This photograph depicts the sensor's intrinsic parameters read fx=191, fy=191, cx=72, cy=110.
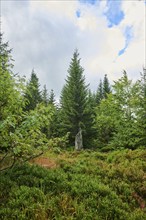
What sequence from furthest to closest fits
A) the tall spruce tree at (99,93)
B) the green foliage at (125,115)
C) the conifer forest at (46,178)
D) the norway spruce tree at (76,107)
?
the tall spruce tree at (99,93)
the norway spruce tree at (76,107)
the green foliage at (125,115)
the conifer forest at (46,178)

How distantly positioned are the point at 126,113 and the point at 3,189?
641 inches

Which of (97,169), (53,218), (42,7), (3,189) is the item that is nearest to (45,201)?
(53,218)

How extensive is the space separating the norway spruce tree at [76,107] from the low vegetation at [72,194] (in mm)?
15441

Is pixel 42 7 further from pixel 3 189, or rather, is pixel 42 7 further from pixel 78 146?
pixel 78 146

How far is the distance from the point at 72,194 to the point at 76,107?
19.0m

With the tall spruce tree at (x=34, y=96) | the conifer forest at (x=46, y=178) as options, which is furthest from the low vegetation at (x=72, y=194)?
the tall spruce tree at (x=34, y=96)

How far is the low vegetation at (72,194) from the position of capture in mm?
5637

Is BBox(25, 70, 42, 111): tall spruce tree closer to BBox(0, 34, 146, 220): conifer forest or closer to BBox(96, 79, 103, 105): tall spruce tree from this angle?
BBox(96, 79, 103, 105): tall spruce tree

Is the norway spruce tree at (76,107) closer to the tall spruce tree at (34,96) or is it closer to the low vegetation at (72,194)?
the tall spruce tree at (34,96)

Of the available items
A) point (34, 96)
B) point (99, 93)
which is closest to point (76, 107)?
point (34, 96)

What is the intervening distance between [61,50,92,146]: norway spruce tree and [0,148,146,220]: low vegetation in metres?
15.4

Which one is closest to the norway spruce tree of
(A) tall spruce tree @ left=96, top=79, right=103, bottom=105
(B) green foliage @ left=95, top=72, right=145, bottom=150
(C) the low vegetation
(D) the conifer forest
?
(B) green foliage @ left=95, top=72, right=145, bottom=150

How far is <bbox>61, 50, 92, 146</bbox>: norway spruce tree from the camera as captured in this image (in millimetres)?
25016

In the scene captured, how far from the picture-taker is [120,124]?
67.5 feet
